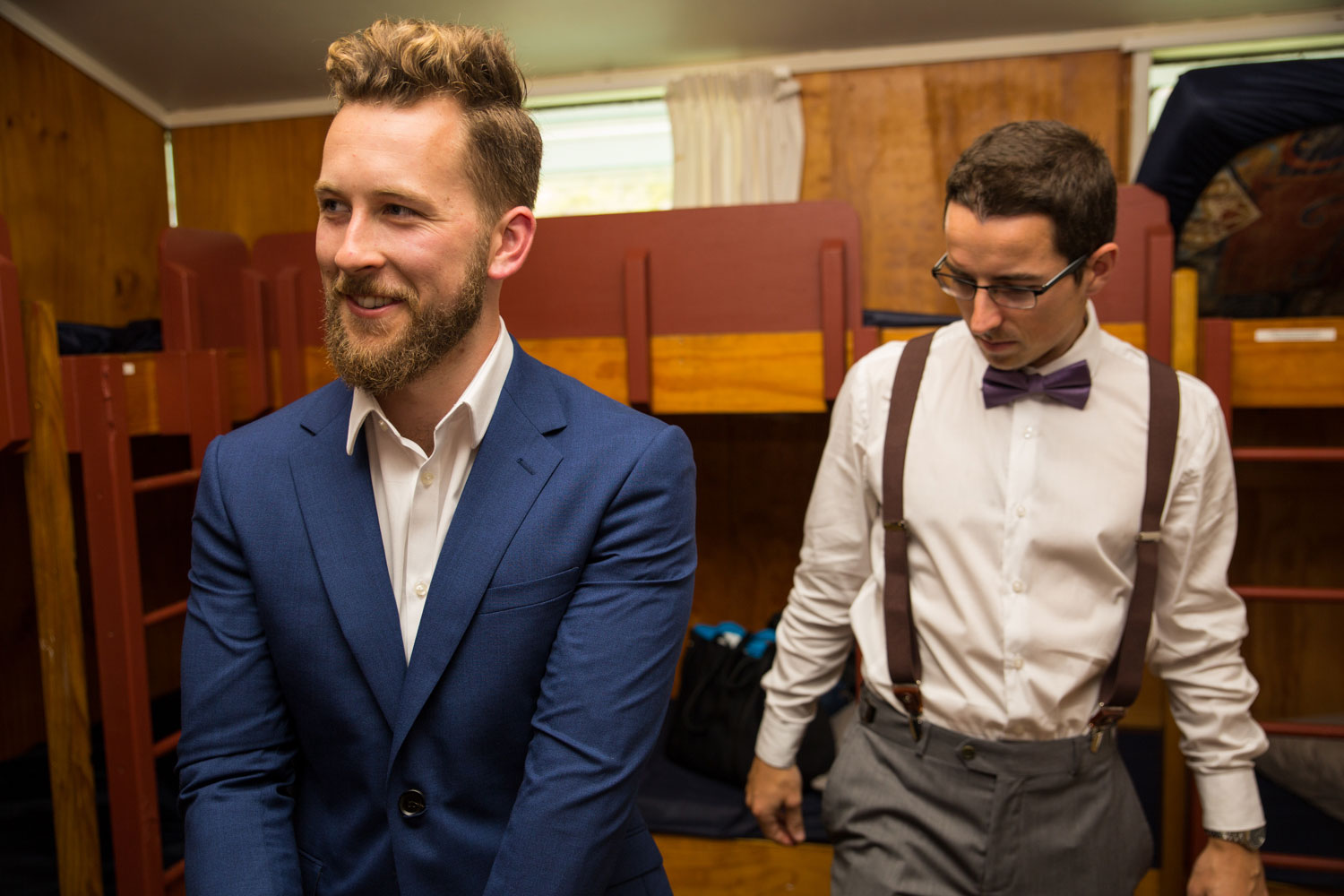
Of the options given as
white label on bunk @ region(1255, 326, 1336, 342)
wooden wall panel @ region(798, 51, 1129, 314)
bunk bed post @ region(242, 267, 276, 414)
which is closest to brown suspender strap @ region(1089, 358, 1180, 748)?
white label on bunk @ region(1255, 326, 1336, 342)

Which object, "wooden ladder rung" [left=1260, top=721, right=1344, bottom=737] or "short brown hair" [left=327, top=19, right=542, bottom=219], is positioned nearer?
"short brown hair" [left=327, top=19, right=542, bottom=219]

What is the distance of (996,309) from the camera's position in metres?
1.42

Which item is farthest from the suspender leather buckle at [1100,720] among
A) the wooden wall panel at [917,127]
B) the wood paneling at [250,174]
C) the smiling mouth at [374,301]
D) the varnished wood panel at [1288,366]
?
the wood paneling at [250,174]

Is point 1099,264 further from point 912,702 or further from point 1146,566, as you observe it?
point 912,702

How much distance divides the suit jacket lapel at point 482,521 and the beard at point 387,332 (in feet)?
0.34

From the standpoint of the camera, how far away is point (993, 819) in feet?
4.67

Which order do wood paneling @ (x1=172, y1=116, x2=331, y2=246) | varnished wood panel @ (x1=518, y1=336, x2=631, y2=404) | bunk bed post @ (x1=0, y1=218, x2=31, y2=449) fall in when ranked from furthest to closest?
wood paneling @ (x1=172, y1=116, x2=331, y2=246) < varnished wood panel @ (x1=518, y1=336, x2=631, y2=404) < bunk bed post @ (x1=0, y1=218, x2=31, y2=449)

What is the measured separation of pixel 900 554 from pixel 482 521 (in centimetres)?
75

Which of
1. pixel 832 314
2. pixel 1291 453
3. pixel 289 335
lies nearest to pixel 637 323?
pixel 832 314

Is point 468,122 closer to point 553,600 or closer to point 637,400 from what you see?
point 553,600

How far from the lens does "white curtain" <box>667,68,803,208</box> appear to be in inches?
120

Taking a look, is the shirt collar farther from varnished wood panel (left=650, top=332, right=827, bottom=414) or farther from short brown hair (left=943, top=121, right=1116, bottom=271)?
varnished wood panel (left=650, top=332, right=827, bottom=414)

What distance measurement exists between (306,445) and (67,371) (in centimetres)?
130

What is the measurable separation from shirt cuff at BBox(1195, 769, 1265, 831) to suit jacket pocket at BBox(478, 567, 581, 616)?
1.13m
